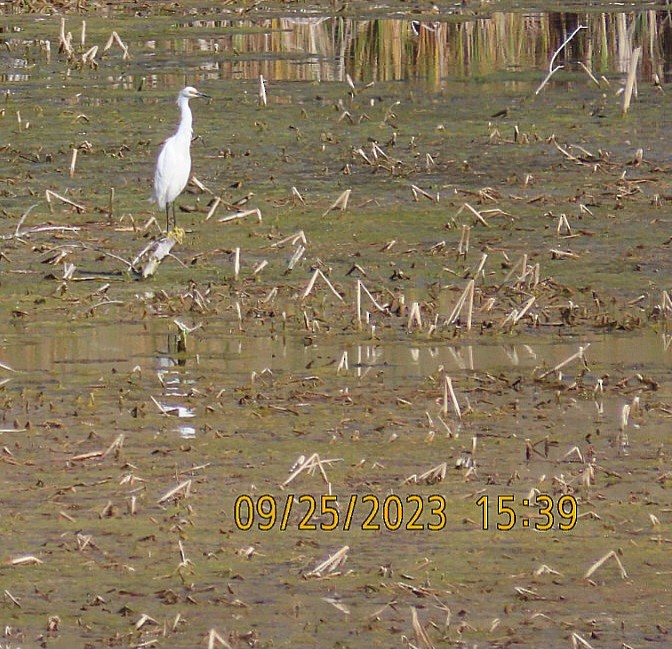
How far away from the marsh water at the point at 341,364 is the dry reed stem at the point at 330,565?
2cm

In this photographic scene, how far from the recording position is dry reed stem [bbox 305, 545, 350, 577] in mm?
6207

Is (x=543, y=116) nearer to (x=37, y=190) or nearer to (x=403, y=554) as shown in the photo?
(x=37, y=190)

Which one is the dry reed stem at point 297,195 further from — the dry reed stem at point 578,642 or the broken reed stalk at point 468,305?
the dry reed stem at point 578,642

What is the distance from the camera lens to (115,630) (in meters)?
5.79

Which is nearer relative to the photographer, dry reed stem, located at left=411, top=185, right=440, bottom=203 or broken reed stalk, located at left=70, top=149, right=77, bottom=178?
dry reed stem, located at left=411, top=185, right=440, bottom=203

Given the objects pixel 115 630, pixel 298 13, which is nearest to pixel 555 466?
pixel 115 630

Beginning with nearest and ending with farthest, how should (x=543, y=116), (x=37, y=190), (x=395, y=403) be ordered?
(x=395, y=403) < (x=37, y=190) < (x=543, y=116)

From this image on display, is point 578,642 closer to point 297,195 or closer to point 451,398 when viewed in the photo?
point 451,398

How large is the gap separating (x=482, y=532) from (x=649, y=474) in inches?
38.1

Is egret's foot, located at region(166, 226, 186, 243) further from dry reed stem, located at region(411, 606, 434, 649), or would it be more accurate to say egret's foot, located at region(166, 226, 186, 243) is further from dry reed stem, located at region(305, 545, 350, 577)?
dry reed stem, located at region(411, 606, 434, 649)

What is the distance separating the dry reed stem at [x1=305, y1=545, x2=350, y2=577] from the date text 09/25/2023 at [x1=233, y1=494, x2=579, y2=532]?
→ 399 millimetres

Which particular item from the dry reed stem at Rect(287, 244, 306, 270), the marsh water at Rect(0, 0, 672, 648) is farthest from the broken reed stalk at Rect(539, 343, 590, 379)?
the dry reed stem at Rect(287, 244, 306, 270)

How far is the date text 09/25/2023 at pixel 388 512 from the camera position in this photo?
6.71 meters

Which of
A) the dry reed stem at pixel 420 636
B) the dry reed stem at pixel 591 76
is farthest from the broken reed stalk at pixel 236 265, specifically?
the dry reed stem at pixel 591 76
